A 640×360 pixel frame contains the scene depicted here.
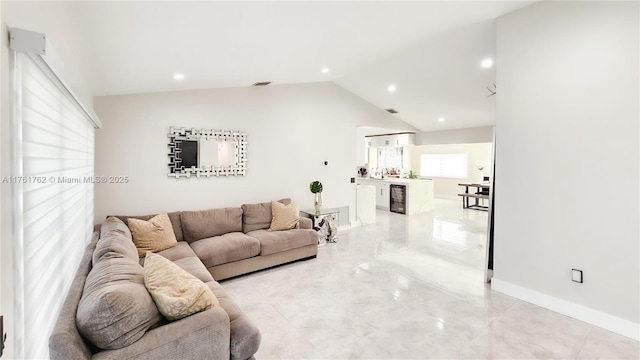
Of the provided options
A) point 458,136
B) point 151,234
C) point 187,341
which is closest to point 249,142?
point 151,234

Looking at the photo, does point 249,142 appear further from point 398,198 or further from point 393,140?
point 393,140

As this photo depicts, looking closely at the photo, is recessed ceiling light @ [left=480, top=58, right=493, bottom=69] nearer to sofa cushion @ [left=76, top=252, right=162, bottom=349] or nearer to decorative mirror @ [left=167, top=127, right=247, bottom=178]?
decorative mirror @ [left=167, top=127, right=247, bottom=178]

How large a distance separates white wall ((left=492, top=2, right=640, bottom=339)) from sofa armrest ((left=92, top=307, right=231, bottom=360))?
2907 millimetres

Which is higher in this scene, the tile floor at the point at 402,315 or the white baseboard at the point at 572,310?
the white baseboard at the point at 572,310

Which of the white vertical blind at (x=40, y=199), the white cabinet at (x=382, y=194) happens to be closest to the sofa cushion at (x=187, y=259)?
the white vertical blind at (x=40, y=199)

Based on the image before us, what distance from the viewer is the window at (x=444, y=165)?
10.6m

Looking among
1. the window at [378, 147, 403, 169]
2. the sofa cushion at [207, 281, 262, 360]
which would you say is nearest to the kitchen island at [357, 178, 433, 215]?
the window at [378, 147, 403, 169]

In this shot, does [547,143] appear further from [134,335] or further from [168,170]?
[168,170]

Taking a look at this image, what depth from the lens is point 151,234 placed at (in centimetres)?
333

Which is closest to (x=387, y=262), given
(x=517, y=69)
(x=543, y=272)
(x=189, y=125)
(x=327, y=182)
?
(x=543, y=272)

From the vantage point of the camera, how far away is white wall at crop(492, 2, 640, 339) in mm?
2408

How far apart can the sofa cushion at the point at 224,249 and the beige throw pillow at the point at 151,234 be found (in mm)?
305

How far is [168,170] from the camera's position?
4055 millimetres

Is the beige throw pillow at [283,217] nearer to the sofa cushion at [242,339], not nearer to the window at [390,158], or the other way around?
the sofa cushion at [242,339]
